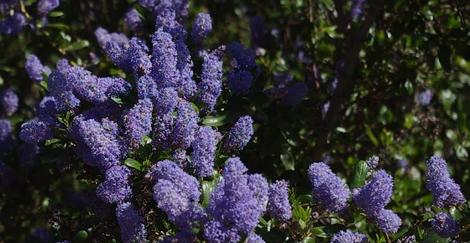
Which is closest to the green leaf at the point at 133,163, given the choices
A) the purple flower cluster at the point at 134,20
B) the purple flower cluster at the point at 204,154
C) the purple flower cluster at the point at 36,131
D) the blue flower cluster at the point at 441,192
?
the purple flower cluster at the point at 204,154

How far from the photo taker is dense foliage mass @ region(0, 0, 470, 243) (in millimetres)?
2443

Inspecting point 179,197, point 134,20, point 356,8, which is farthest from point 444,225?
point 356,8

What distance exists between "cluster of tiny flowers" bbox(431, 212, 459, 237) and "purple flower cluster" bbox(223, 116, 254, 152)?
0.72 meters

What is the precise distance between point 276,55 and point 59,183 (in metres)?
1.64

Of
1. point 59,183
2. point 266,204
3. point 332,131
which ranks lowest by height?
point 59,183

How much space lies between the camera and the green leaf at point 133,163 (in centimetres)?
246

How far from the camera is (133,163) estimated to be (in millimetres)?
2471

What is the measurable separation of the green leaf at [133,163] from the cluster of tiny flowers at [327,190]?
0.59 meters

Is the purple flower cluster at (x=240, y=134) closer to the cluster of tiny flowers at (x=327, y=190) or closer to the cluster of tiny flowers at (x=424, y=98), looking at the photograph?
the cluster of tiny flowers at (x=327, y=190)

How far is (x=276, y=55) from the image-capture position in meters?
4.35

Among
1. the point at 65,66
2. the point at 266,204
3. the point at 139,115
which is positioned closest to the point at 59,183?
the point at 65,66

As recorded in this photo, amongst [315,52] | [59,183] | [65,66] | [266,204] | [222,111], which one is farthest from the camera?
[59,183]

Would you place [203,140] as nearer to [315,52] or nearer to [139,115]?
[139,115]

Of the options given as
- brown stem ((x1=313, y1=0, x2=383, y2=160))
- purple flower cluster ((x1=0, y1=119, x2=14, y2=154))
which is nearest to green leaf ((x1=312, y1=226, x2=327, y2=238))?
brown stem ((x1=313, y1=0, x2=383, y2=160))
